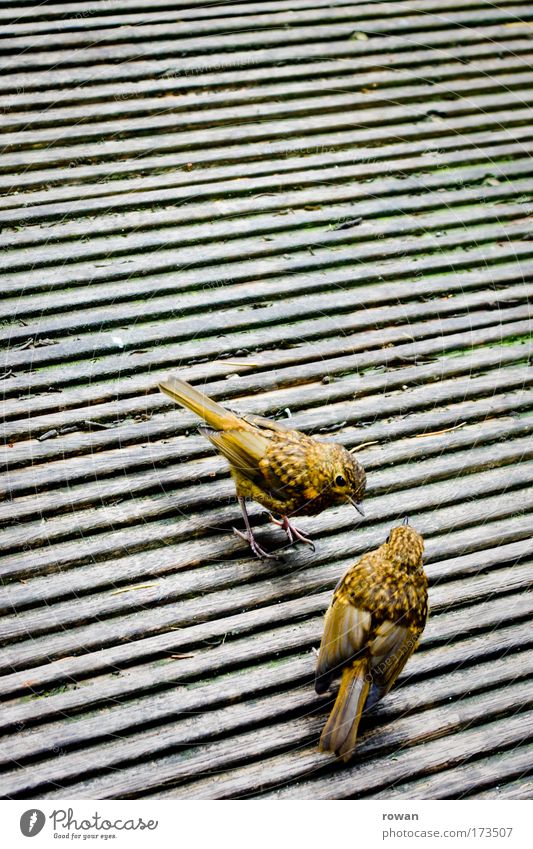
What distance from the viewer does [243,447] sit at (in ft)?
13.3

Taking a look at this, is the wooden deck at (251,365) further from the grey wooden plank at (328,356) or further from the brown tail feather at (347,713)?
Answer: the brown tail feather at (347,713)

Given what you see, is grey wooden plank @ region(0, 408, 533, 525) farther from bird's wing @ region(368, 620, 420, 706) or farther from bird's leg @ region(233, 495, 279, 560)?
bird's wing @ region(368, 620, 420, 706)

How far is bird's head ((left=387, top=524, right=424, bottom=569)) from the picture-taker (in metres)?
3.71

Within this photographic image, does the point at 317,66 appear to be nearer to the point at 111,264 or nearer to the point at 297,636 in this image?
the point at 111,264

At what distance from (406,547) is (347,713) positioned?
2.30 feet

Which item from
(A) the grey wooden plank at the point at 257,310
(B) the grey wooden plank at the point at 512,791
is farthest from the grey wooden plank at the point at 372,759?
(A) the grey wooden plank at the point at 257,310

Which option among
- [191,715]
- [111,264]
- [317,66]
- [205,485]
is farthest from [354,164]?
[191,715]

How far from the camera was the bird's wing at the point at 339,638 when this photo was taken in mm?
3471

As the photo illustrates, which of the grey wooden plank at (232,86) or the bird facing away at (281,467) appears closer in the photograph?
the bird facing away at (281,467)

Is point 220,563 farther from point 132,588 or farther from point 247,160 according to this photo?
point 247,160

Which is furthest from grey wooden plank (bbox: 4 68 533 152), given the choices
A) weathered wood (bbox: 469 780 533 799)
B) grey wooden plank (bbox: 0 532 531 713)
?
weathered wood (bbox: 469 780 533 799)

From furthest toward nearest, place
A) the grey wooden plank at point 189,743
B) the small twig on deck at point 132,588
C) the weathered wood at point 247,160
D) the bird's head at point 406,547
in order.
Result: the weathered wood at point 247,160 < the small twig on deck at point 132,588 < the bird's head at point 406,547 < the grey wooden plank at point 189,743

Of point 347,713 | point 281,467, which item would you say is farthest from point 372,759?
point 281,467

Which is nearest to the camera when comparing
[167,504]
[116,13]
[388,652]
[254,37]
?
[388,652]
